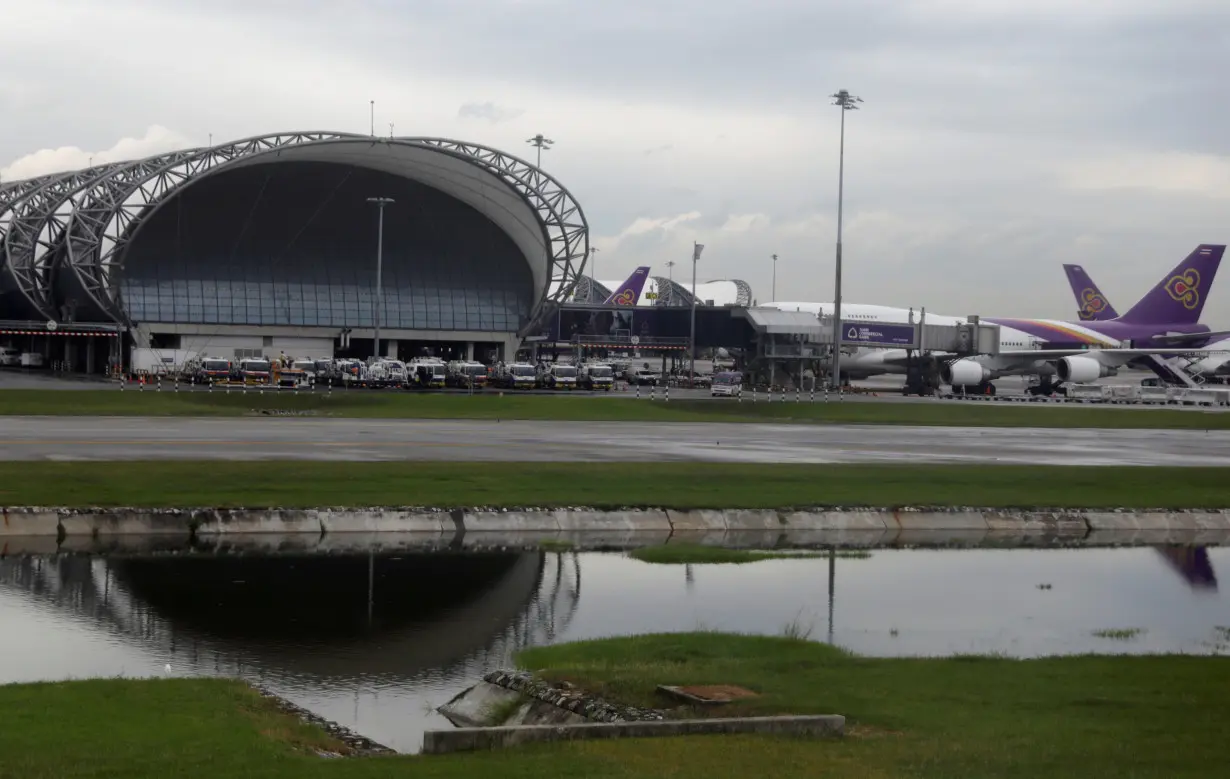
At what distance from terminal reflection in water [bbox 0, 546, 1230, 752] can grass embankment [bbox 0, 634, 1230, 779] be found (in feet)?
6.00

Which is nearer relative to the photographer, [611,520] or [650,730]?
[650,730]

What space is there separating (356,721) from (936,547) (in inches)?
802

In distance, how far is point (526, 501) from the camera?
113 ft

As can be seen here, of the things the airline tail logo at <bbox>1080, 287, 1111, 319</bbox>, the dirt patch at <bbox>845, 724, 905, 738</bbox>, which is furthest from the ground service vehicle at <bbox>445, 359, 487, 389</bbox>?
the dirt patch at <bbox>845, 724, 905, 738</bbox>

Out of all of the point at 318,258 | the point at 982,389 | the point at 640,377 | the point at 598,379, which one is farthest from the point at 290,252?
the point at 982,389

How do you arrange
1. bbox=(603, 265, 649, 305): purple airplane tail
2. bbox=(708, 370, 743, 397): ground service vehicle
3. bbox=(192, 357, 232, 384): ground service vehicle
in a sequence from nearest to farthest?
bbox=(708, 370, 743, 397): ground service vehicle < bbox=(192, 357, 232, 384): ground service vehicle < bbox=(603, 265, 649, 305): purple airplane tail

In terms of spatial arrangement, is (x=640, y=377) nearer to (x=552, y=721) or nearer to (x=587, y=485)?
(x=587, y=485)

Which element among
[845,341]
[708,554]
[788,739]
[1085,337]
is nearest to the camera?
[788,739]

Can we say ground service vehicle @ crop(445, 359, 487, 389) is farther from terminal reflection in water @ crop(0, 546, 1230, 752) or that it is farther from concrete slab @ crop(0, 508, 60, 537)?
terminal reflection in water @ crop(0, 546, 1230, 752)

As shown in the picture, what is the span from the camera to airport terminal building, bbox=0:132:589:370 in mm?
117125

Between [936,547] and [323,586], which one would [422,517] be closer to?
[323,586]

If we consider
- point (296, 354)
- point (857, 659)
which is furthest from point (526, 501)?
point (296, 354)

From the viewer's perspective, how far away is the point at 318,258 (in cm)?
13762

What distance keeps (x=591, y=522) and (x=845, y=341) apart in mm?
79916
